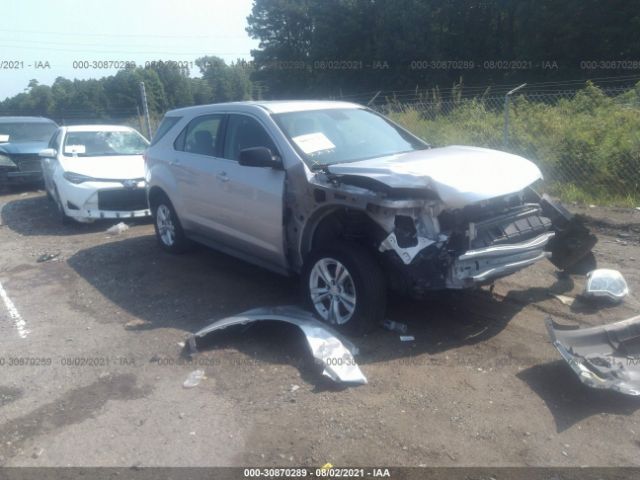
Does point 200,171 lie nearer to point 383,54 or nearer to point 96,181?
point 96,181

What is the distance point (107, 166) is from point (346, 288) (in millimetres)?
6337

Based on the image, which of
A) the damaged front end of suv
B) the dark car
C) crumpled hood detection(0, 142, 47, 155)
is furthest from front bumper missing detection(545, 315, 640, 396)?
crumpled hood detection(0, 142, 47, 155)

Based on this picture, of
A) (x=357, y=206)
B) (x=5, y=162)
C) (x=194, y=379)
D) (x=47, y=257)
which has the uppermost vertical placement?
(x=357, y=206)

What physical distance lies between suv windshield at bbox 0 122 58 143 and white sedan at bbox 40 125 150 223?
5.34 m

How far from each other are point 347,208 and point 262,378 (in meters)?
1.48

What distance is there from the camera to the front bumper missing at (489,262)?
14.0 ft

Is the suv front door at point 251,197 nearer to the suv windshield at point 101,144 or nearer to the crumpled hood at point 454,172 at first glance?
the crumpled hood at point 454,172

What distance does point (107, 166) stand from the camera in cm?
954

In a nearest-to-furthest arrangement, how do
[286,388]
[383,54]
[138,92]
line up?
[286,388], [138,92], [383,54]

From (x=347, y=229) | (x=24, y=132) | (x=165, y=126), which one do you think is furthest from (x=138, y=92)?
(x=347, y=229)

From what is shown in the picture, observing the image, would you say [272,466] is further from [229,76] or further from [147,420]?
[229,76]

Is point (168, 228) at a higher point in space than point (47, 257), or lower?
higher

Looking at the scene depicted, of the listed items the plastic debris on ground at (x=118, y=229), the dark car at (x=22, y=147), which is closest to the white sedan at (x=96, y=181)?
the plastic debris on ground at (x=118, y=229)

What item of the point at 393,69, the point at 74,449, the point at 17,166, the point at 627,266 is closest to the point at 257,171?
the point at 74,449
